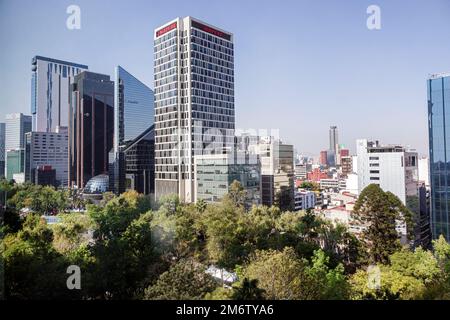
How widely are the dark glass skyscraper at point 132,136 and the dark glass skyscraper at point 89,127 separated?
83.0 inches

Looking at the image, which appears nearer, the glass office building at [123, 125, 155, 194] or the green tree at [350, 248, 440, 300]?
the green tree at [350, 248, 440, 300]

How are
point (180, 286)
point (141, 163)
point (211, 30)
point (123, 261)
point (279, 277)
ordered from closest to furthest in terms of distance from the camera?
point (180, 286), point (279, 277), point (123, 261), point (211, 30), point (141, 163)

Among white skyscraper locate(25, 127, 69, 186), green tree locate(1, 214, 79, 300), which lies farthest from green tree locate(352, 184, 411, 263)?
white skyscraper locate(25, 127, 69, 186)

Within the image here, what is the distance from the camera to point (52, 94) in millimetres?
20781

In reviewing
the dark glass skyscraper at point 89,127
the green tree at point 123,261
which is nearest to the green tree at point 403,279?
the green tree at point 123,261

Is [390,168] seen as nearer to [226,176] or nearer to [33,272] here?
[226,176]

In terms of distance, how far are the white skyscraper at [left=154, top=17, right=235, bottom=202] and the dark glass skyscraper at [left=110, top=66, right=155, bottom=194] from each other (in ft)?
4.43

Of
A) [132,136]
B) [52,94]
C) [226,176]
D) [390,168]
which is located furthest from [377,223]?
[52,94]

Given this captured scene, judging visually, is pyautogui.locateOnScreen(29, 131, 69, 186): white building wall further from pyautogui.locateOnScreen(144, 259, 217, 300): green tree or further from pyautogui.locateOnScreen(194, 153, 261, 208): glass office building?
pyautogui.locateOnScreen(144, 259, 217, 300): green tree

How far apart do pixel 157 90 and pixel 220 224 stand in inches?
434

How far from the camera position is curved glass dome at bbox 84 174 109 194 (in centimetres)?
1808

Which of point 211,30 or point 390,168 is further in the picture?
point 211,30

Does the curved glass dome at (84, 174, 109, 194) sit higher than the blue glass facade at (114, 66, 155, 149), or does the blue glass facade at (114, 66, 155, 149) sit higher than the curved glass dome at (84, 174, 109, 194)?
the blue glass facade at (114, 66, 155, 149)

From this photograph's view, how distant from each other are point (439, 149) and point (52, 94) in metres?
20.8
